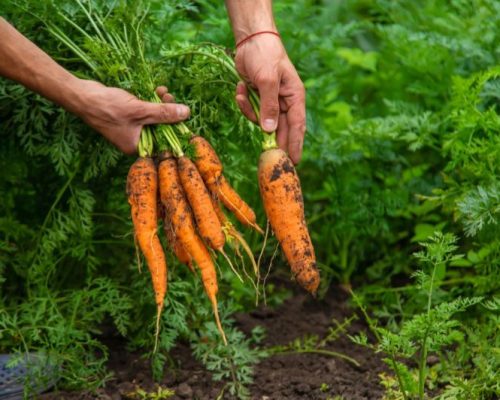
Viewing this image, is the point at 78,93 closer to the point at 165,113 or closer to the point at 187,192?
the point at 165,113

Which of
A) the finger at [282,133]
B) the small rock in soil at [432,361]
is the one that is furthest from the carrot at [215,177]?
the small rock in soil at [432,361]

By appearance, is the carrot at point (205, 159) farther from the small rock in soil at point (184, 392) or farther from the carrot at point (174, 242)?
the small rock in soil at point (184, 392)

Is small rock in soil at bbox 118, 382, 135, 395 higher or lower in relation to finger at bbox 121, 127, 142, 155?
lower

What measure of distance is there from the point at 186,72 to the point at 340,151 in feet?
3.09

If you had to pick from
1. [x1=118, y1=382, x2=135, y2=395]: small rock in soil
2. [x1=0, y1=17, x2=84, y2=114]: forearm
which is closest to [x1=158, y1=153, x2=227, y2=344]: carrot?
[x1=0, y1=17, x2=84, y2=114]: forearm

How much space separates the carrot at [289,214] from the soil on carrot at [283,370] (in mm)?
372

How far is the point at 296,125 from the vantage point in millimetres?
2768

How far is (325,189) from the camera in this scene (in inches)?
157

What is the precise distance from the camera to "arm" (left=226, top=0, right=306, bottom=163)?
Answer: 269 cm

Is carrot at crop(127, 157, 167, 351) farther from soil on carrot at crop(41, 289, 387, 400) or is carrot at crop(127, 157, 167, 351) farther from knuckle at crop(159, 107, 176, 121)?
soil on carrot at crop(41, 289, 387, 400)

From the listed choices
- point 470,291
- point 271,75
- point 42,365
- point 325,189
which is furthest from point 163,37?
point 470,291

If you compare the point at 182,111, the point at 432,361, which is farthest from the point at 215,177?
the point at 432,361

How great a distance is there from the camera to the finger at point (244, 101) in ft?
9.17

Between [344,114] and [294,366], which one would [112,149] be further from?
[344,114]
